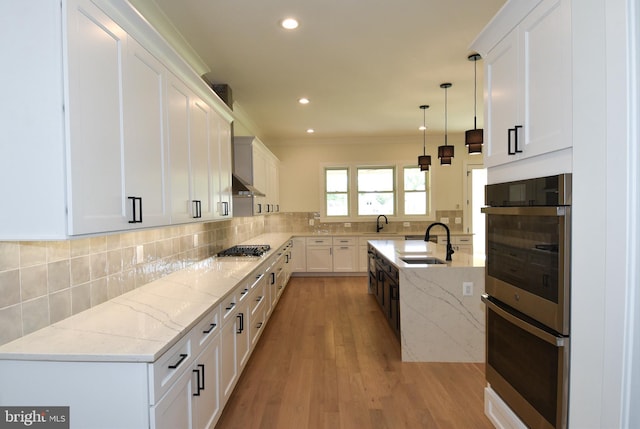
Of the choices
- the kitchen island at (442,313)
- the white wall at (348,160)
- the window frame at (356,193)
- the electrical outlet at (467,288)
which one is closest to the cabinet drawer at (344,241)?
the window frame at (356,193)

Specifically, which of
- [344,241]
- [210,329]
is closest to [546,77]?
[210,329]

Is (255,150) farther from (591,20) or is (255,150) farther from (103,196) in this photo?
(591,20)

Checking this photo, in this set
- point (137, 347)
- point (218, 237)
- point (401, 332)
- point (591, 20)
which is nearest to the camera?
point (591, 20)

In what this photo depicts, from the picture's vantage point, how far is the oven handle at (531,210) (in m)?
1.20

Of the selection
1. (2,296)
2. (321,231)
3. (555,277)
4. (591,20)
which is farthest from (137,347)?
(321,231)

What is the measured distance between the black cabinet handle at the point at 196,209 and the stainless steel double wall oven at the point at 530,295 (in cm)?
192

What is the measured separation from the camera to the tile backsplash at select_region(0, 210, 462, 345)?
1.41 metres

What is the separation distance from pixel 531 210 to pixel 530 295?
354mm

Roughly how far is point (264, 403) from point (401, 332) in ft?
4.52

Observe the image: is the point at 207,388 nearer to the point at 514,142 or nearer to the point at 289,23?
the point at 514,142

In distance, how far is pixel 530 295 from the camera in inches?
55.1

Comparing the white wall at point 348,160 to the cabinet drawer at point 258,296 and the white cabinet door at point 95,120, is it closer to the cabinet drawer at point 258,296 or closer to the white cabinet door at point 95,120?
the cabinet drawer at point 258,296

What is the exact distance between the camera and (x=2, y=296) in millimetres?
1358

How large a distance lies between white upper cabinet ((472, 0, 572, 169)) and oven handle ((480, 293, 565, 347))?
0.69m
